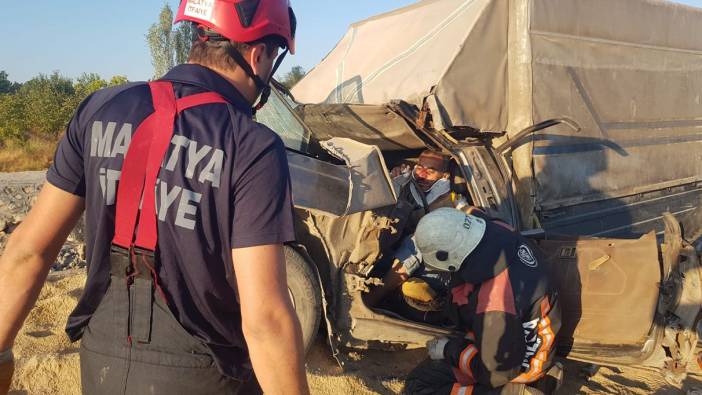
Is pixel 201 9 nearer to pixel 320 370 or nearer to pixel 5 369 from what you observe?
pixel 5 369

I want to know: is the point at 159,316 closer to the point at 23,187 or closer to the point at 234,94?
the point at 234,94

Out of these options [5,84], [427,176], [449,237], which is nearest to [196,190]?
[449,237]

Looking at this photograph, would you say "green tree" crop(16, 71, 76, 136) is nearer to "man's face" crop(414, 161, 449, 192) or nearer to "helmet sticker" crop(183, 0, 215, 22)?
"man's face" crop(414, 161, 449, 192)

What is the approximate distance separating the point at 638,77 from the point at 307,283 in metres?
3.83

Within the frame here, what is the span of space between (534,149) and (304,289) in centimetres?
217

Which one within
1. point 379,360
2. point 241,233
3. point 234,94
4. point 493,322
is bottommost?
point 379,360

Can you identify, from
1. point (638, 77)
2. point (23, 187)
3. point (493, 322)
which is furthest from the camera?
point (23, 187)

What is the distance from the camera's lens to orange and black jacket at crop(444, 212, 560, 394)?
2.86 metres

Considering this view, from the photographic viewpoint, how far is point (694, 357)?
10.6ft

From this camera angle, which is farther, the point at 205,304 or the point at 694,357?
the point at 694,357

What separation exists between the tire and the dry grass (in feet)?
47.6

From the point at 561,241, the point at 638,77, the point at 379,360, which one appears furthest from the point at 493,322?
the point at 638,77

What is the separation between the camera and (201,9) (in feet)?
4.62

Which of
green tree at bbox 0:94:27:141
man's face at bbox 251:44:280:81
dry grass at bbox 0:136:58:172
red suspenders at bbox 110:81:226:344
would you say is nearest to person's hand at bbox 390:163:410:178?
man's face at bbox 251:44:280:81
